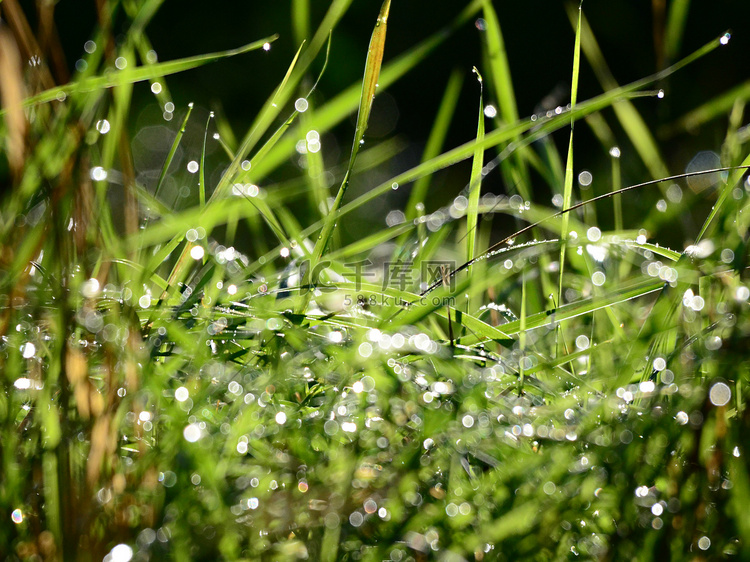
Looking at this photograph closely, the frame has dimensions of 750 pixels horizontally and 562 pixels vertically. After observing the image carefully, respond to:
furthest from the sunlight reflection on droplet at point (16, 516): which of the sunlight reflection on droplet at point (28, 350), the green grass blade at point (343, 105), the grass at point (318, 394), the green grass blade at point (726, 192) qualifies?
the green grass blade at point (726, 192)

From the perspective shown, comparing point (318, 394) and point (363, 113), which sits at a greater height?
point (363, 113)

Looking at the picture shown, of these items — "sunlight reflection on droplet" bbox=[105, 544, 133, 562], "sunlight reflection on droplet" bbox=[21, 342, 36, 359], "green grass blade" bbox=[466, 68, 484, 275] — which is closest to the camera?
"sunlight reflection on droplet" bbox=[105, 544, 133, 562]

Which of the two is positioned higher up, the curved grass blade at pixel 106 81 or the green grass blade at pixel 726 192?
the curved grass blade at pixel 106 81

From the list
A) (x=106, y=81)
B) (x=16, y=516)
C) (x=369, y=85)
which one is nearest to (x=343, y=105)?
(x=369, y=85)

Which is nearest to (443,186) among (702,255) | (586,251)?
(586,251)

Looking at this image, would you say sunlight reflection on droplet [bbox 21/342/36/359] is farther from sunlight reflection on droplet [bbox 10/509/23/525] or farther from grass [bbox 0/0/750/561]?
sunlight reflection on droplet [bbox 10/509/23/525]

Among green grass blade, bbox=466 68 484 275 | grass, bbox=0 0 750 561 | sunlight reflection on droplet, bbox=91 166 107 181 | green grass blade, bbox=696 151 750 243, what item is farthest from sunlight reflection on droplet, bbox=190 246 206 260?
green grass blade, bbox=696 151 750 243

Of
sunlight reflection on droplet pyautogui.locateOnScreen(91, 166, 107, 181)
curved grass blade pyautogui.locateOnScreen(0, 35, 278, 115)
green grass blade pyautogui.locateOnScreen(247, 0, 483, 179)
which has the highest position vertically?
curved grass blade pyautogui.locateOnScreen(0, 35, 278, 115)

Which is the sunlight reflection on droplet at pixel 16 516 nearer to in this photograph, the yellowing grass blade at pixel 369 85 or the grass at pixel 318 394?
the grass at pixel 318 394

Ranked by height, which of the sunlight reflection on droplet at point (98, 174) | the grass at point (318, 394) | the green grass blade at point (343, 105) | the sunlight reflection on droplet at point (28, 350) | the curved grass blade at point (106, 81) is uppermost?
the curved grass blade at point (106, 81)

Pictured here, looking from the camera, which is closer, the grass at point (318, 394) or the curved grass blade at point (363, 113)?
the grass at point (318, 394)

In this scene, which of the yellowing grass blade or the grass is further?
the yellowing grass blade

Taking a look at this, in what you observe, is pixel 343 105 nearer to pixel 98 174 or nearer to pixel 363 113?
pixel 363 113
